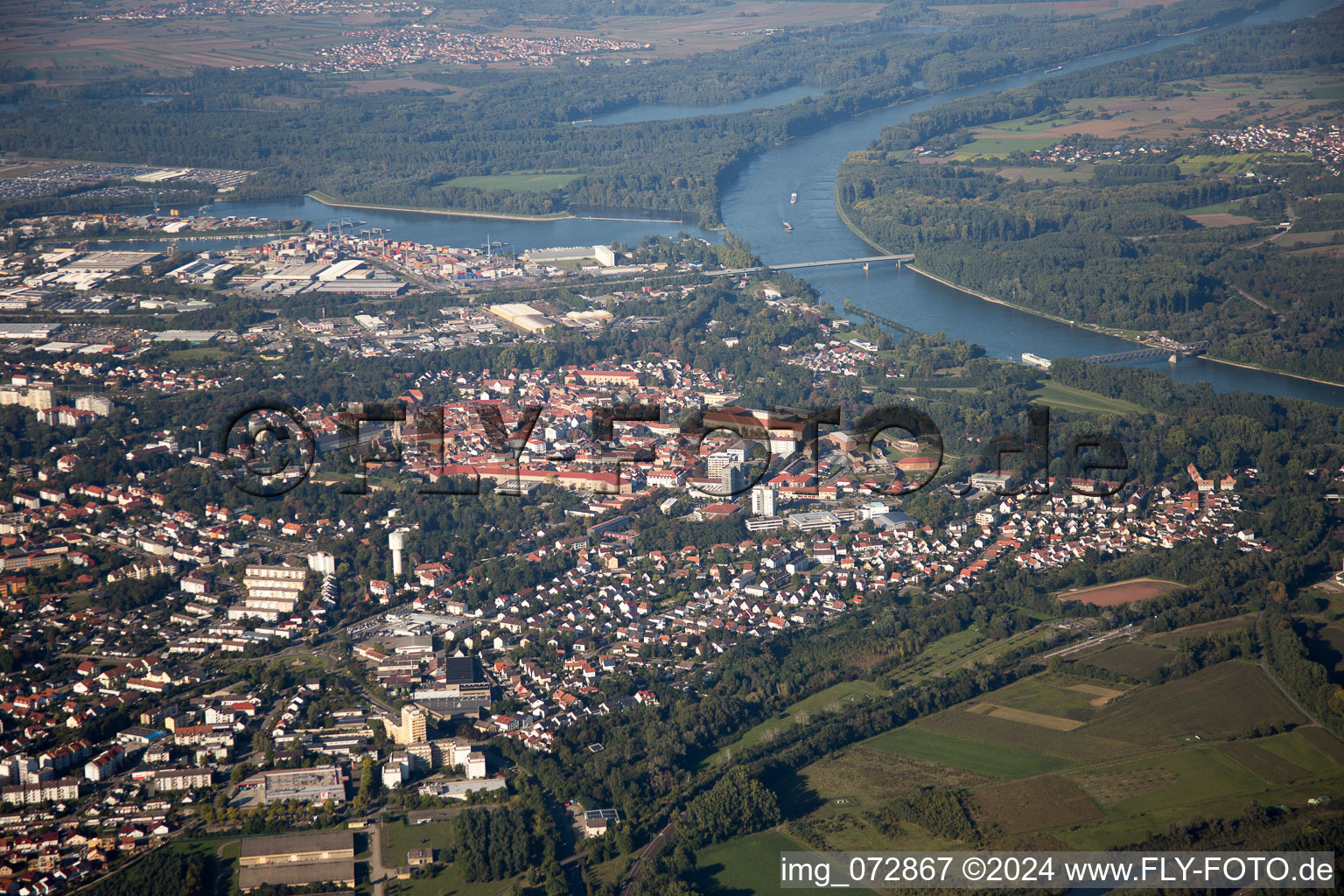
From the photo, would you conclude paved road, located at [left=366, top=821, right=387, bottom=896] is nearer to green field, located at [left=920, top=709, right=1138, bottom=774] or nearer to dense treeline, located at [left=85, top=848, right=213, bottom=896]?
dense treeline, located at [left=85, top=848, right=213, bottom=896]

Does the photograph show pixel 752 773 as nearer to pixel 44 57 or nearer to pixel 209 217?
pixel 209 217

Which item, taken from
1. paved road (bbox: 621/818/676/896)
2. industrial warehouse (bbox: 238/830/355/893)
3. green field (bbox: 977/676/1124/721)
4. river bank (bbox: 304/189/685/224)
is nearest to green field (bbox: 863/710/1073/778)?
green field (bbox: 977/676/1124/721)

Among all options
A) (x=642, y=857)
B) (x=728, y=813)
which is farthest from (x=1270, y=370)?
(x=642, y=857)

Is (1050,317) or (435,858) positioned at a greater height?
(1050,317)

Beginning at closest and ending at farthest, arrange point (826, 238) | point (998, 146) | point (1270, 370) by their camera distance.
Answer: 1. point (1270, 370)
2. point (826, 238)
3. point (998, 146)

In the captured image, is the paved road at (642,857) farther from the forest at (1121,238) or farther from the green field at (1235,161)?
the green field at (1235,161)

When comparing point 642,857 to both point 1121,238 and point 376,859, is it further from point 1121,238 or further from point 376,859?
point 1121,238

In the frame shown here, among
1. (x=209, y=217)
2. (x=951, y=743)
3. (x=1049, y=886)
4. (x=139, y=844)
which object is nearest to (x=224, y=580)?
(x=139, y=844)

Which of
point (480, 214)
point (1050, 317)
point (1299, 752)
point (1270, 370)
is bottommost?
point (1299, 752)
